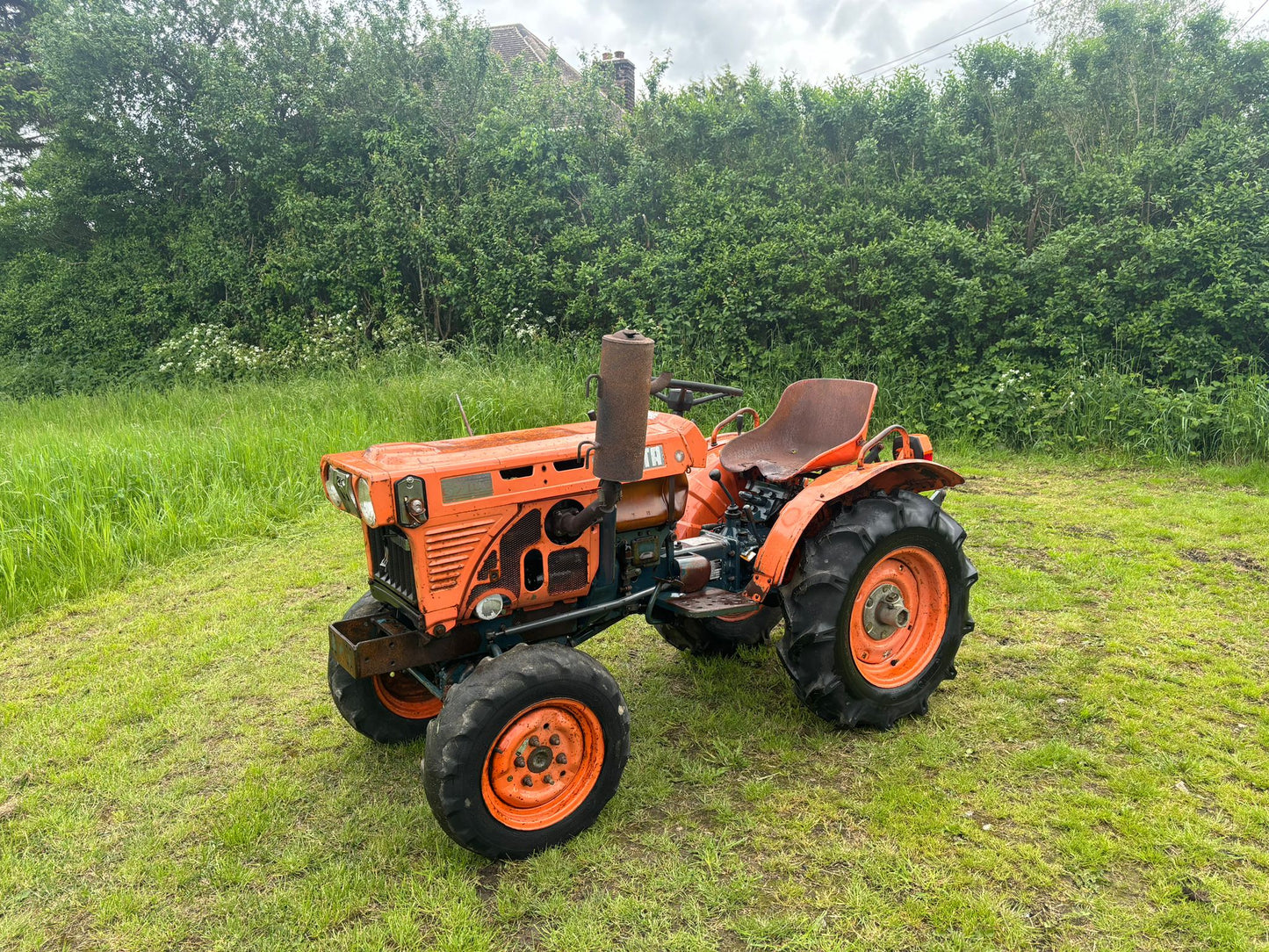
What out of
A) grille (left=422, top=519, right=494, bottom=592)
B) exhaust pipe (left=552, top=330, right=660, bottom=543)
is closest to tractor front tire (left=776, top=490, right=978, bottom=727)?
exhaust pipe (left=552, top=330, right=660, bottom=543)

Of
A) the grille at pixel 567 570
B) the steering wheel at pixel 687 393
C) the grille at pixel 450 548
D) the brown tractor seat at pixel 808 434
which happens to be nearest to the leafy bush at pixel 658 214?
the brown tractor seat at pixel 808 434

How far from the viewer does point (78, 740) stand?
11.0ft

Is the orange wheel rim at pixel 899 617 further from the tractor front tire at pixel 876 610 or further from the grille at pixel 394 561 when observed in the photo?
the grille at pixel 394 561

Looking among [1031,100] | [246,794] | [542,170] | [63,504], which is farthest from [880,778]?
[542,170]

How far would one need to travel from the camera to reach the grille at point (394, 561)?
2.65 metres

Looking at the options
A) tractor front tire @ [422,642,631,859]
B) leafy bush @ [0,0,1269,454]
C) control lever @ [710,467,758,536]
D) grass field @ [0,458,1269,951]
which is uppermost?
leafy bush @ [0,0,1269,454]

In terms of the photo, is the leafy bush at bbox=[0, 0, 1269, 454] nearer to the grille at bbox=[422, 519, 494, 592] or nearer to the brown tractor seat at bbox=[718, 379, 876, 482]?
the brown tractor seat at bbox=[718, 379, 876, 482]

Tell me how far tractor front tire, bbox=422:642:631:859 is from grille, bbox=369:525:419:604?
371 mm

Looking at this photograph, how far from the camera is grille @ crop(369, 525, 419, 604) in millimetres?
2648

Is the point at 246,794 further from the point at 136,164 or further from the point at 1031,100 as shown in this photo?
the point at 136,164

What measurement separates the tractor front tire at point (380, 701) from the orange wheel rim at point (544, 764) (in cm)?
60

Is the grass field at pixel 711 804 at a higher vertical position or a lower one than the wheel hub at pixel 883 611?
lower

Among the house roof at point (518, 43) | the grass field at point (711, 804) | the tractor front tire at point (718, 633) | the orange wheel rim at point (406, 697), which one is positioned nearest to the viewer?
the grass field at point (711, 804)

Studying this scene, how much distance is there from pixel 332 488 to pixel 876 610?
204 centimetres
